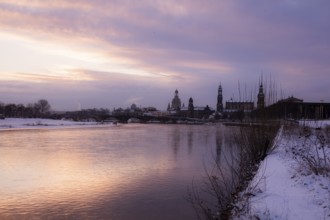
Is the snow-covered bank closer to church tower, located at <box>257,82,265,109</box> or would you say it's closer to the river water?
the river water

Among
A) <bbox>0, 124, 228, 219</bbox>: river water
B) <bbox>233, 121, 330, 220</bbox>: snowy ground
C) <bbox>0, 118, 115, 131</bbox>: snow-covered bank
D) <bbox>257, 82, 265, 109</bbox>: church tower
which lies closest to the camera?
<bbox>233, 121, 330, 220</bbox>: snowy ground

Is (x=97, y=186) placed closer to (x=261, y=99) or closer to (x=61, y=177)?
(x=61, y=177)

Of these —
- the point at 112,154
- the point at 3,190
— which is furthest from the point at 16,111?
the point at 3,190

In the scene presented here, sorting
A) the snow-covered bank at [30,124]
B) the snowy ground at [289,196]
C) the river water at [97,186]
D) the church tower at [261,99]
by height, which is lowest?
the river water at [97,186]

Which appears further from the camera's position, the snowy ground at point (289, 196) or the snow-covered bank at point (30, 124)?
the snow-covered bank at point (30, 124)

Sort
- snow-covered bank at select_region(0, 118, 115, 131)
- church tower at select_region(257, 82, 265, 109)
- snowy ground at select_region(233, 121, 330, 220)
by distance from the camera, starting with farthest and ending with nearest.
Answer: snow-covered bank at select_region(0, 118, 115, 131) < church tower at select_region(257, 82, 265, 109) < snowy ground at select_region(233, 121, 330, 220)

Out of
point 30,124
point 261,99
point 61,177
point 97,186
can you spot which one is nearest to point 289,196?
point 97,186

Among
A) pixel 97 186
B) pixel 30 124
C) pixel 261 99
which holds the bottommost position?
pixel 97 186

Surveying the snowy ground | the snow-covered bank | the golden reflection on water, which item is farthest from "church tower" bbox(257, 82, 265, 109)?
the snow-covered bank

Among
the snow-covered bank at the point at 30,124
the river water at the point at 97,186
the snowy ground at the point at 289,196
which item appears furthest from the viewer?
the snow-covered bank at the point at 30,124

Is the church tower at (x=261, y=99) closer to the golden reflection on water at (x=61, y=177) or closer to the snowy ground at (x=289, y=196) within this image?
the golden reflection on water at (x=61, y=177)

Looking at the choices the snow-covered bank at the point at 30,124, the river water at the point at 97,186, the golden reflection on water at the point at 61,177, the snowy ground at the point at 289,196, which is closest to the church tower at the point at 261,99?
the river water at the point at 97,186

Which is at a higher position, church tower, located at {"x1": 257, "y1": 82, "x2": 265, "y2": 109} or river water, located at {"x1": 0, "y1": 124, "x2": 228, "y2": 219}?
church tower, located at {"x1": 257, "y1": 82, "x2": 265, "y2": 109}

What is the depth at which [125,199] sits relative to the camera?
14.4m
